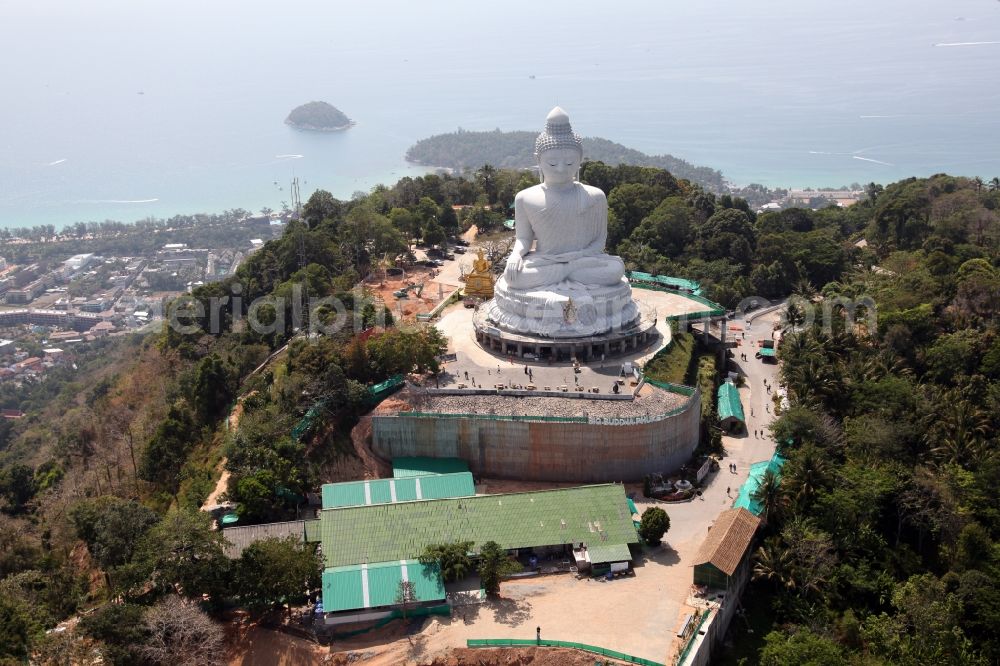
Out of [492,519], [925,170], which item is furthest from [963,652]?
[925,170]

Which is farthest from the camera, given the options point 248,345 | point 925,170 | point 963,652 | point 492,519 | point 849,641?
point 925,170

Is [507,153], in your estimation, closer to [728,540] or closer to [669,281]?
[669,281]

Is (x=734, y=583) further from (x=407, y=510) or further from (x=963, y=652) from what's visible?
(x=407, y=510)

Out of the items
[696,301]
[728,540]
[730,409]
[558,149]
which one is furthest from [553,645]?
[696,301]

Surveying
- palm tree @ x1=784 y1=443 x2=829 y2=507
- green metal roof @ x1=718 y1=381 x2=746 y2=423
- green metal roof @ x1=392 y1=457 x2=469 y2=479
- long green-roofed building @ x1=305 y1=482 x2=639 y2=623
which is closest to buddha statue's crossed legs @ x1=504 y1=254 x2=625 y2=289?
green metal roof @ x1=718 y1=381 x2=746 y2=423

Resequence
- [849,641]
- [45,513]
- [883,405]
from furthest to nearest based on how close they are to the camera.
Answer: [45,513] < [883,405] < [849,641]
